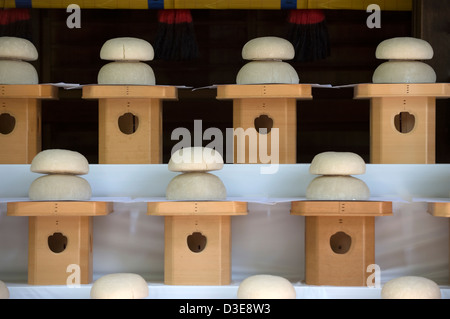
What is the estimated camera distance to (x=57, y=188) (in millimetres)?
3576

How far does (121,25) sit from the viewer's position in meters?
7.08

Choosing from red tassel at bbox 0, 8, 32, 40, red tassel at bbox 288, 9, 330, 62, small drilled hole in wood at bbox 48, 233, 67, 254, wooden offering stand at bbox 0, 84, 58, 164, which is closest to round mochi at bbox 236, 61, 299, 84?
wooden offering stand at bbox 0, 84, 58, 164

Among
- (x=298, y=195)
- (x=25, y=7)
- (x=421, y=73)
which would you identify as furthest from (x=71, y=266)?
(x=25, y=7)

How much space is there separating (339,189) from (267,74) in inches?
34.8

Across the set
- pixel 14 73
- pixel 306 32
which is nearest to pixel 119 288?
pixel 14 73

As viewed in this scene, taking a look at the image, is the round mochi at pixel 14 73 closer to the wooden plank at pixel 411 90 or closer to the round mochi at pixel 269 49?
the round mochi at pixel 269 49

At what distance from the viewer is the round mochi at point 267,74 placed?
13.9 feet

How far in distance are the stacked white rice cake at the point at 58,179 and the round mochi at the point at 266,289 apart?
867 mm

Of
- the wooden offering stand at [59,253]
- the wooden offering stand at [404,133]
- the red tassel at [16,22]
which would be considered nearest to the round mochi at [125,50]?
the wooden offering stand at [59,253]

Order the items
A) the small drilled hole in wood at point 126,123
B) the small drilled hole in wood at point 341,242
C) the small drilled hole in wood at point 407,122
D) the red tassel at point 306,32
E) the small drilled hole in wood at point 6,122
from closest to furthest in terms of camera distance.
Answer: the small drilled hole in wood at point 341,242, the small drilled hole in wood at point 407,122, the small drilled hole in wood at point 6,122, the small drilled hole in wood at point 126,123, the red tassel at point 306,32

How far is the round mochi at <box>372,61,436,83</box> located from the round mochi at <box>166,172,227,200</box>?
1157 millimetres

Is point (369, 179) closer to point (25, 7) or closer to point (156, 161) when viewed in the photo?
point (156, 161)
